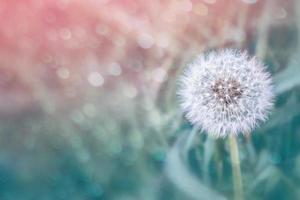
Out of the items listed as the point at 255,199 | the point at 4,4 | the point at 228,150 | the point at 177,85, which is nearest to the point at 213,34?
the point at 177,85

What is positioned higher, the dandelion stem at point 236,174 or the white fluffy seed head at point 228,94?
the white fluffy seed head at point 228,94

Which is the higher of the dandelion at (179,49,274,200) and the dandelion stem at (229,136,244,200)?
the dandelion at (179,49,274,200)

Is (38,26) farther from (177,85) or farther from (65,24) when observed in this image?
(177,85)

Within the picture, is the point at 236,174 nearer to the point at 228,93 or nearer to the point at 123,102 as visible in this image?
the point at 228,93
